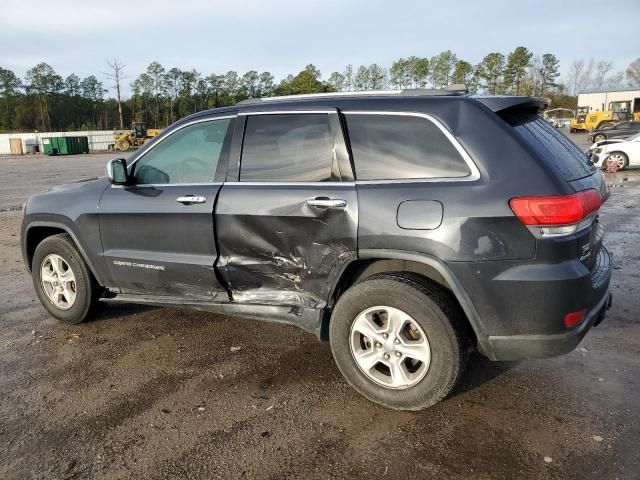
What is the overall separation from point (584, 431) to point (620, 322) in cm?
187

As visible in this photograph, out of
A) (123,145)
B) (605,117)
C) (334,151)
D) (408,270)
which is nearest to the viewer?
(408,270)

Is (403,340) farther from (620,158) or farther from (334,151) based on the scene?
(620,158)

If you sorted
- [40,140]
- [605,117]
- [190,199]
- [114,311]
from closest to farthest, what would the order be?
[190,199]
[114,311]
[605,117]
[40,140]

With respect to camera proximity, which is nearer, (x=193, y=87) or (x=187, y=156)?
(x=187, y=156)

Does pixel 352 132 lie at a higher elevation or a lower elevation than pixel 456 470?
higher

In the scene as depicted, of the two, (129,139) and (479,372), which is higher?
(129,139)

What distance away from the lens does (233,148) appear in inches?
148

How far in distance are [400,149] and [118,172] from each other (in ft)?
7.43

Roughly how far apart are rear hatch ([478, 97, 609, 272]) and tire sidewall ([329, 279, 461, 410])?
29.7 inches

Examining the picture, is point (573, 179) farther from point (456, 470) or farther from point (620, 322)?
point (620, 322)

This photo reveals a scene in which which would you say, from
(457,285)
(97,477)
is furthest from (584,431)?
(97,477)

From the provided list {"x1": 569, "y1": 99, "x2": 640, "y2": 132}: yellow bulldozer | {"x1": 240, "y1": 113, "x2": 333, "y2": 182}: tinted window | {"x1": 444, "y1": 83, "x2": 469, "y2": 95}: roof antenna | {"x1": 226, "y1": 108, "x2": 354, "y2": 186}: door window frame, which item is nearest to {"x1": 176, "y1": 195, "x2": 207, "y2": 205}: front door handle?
{"x1": 226, "y1": 108, "x2": 354, "y2": 186}: door window frame

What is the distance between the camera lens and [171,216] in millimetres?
3844

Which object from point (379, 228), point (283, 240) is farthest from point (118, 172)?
point (379, 228)
